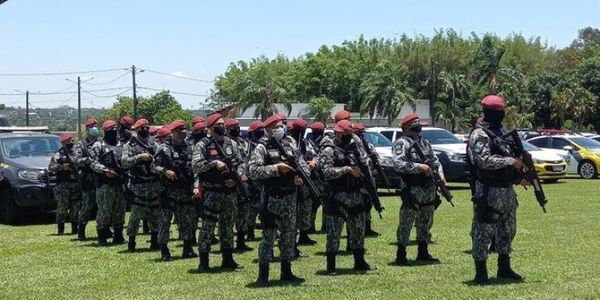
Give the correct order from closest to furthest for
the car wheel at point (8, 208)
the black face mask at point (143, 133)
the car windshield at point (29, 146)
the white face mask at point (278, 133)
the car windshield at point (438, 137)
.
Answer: the white face mask at point (278, 133) → the black face mask at point (143, 133) → the car wheel at point (8, 208) → the car windshield at point (29, 146) → the car windshield at point (438, 137)

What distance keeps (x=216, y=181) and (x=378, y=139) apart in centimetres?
1361

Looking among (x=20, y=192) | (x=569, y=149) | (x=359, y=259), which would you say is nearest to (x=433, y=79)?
(x=569, y=149)

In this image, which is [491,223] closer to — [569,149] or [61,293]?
[61,293]

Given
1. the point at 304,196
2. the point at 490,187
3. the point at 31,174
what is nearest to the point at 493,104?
the point at 490,187

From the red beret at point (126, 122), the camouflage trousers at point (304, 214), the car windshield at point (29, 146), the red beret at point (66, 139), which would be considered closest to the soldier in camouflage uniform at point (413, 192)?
the camouflage trousers at point (304, 214)

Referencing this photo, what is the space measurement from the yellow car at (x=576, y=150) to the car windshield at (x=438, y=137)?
4744 mm

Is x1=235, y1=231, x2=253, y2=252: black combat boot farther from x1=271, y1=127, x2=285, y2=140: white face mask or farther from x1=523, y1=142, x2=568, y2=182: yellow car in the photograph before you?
x1=523, y1=142, x2=568, y2=182: yellow car

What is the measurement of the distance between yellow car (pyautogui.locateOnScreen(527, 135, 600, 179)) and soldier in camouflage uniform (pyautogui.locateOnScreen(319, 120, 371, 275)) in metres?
19.0

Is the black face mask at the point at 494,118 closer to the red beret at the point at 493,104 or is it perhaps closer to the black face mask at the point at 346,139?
the red beret at the point at 493,104

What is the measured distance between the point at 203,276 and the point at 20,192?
8.22 meters

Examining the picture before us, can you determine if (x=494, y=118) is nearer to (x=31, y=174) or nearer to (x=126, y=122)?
(x=126, y=122)

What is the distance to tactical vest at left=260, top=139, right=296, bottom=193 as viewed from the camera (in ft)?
31.6

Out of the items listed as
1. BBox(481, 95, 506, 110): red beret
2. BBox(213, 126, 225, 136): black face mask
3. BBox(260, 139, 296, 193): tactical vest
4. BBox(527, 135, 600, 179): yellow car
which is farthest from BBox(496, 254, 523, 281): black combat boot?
BBox(527, 135, 600, 179): yellow car

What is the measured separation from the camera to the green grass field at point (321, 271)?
9031mm
